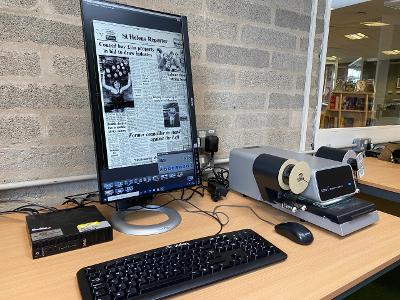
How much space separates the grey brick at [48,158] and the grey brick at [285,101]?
3.23 feet

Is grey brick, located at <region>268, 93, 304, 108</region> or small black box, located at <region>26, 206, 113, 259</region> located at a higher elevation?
grey brick, located at <region>268, 93, 304, 108</region>

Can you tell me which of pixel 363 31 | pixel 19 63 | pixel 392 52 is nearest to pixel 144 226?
pixel 19 63

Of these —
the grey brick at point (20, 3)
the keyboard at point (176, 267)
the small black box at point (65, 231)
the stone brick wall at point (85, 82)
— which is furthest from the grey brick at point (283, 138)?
the grey brick at point (20, 3)

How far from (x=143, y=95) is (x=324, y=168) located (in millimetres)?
634

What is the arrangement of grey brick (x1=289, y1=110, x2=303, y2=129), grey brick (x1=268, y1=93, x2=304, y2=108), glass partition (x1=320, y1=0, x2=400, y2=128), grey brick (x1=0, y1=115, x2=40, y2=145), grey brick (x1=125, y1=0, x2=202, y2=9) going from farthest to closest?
glass partition (x1=320, y1=0, x2=400, y2=128) < grey brick (x1=289, y1=110, x2=303, y2=129) < grey brick (x1=268, y1=93, x2=304, y2=108) < grey brick (x1=125, y1=0, x2=202, y2=9) < grey brick (x1=0, y1=115, x2=40, y2=145)

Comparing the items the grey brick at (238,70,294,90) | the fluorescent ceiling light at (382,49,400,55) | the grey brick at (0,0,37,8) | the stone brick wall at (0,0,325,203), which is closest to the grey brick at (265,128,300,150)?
the stone brick wall at (0,0,325,203)

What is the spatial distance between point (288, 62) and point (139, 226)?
1219 mm

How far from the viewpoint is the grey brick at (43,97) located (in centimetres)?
97

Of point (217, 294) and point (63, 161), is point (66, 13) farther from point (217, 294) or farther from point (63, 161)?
point (217, 294)

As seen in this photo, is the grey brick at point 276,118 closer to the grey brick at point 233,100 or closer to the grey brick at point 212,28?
the grey brick at point 233,100

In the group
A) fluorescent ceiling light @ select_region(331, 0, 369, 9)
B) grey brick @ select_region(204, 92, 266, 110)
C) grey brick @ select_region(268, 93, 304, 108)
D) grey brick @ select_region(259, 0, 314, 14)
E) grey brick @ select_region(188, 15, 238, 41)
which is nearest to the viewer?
grey brick @ select_region(188, 15, 238, 41)

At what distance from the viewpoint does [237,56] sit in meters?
1.45

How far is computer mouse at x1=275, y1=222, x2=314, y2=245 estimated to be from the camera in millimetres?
869

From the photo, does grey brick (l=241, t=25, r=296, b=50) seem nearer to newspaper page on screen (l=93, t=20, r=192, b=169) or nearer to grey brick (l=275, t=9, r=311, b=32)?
grey brick (l=275, t=9, r=311, b=32)
